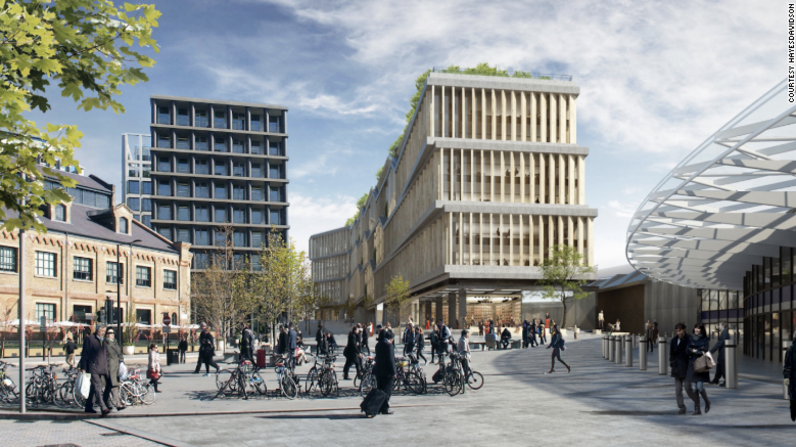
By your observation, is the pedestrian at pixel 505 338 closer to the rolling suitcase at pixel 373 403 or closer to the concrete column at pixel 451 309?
the concrete column at pixel 451 309

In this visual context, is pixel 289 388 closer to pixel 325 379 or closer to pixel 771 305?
pixel 325 379

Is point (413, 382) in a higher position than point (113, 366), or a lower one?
lower

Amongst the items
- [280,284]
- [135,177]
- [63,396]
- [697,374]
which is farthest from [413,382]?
[135,177]

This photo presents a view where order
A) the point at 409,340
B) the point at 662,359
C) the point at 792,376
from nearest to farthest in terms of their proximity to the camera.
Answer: the point at 792,376, the point at 662,359, the point at 409,340

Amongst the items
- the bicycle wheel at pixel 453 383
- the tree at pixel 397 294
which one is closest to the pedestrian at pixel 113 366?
the bicycle wheel at pixel 453 383

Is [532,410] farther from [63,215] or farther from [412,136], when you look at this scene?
[412,136]

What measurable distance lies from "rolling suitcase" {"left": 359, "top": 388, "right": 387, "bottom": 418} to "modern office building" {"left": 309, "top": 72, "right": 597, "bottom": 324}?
4953 cm

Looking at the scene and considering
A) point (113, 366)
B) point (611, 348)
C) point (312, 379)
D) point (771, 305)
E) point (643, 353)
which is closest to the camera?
point (113, 366)

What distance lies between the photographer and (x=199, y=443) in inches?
446

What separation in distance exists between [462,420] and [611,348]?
742 inches

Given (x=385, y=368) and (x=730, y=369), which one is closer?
(x=385, y=368)

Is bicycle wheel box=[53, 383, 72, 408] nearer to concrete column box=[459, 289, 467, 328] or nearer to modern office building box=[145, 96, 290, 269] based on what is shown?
concrete column box=[459, 289, 467, 328]

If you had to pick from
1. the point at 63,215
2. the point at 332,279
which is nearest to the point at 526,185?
the point at 63,215

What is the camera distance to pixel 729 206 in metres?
21.9
